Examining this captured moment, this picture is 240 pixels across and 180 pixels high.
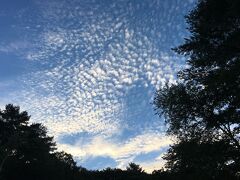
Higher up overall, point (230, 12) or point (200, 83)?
point (230, 12)

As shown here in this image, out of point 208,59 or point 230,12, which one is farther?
point 208,59

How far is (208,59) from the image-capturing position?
24.0 metres

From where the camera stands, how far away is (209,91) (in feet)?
73.9

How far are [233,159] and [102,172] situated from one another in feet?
251

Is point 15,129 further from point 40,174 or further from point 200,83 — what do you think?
point 200,83

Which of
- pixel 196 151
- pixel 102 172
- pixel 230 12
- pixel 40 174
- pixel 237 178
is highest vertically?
pixel 102 172

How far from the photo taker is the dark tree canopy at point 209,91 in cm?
2266

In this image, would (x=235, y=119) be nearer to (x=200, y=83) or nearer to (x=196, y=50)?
(x=200, y=83)

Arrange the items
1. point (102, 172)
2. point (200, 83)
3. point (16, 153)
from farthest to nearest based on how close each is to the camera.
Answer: point (102, 172), point (16, 153), point (200, 83)

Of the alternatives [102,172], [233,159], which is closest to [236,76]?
[233,159]

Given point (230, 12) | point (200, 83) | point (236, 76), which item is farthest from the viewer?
point (200, 83)

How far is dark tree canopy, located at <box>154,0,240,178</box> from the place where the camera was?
2266 centimetres

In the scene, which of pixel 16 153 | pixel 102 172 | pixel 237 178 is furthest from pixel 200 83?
pixel 102 172

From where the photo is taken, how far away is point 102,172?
3809 inches
